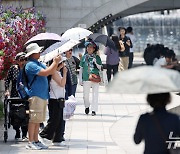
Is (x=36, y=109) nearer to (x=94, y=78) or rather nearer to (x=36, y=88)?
(x=36, y=88)

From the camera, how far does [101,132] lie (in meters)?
15.0

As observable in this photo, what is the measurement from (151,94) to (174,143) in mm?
602

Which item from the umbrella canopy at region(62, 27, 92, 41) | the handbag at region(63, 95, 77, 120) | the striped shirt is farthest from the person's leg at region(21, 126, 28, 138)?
the umbrella canopy at region(62, 27, 92, 41)

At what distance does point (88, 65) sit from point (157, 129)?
31.0 ft

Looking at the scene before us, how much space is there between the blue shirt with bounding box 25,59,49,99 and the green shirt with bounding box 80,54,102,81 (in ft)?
14.9

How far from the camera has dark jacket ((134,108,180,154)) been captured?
7.66m

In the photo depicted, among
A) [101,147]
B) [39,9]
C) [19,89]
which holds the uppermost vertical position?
[39,9]

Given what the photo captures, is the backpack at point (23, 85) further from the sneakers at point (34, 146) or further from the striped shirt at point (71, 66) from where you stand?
the striped shirt at point (71, 66)

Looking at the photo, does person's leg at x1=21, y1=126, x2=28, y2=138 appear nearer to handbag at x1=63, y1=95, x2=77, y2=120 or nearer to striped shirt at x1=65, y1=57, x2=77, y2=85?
handbag at x1=63, y1=95, x2=77, y2=120

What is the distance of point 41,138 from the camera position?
13477 mm

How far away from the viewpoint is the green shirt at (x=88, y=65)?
55.9 feet

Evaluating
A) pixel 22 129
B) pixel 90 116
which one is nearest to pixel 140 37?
pixel 90 116

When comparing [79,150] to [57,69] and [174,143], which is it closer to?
[57,69]

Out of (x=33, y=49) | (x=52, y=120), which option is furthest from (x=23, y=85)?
(x=52, y=120)
